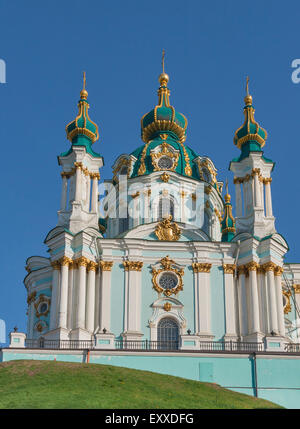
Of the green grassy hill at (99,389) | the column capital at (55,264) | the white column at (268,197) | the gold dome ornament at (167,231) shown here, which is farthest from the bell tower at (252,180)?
the green grassy hill at (99,389)

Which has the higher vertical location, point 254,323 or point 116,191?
point 116,191

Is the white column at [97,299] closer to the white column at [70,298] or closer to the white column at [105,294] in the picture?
the white column at [105,294]

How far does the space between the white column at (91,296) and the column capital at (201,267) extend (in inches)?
177

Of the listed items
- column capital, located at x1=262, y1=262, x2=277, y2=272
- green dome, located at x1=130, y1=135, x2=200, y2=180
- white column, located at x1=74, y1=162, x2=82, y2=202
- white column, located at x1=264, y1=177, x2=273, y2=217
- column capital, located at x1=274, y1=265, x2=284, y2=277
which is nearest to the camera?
column capital, located at x1=262, y1=262, x2=277, y2=272

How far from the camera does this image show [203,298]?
3856 centimetres

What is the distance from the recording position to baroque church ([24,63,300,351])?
1487 inches

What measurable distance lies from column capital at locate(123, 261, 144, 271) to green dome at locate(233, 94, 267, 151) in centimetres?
871

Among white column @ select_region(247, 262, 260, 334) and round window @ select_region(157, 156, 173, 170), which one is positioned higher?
round window @ select_region(157, 156, 173, 170)

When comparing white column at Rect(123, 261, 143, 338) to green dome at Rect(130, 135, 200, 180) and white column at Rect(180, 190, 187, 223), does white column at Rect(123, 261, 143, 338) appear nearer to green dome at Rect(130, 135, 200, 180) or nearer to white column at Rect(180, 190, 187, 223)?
white column at Rect(180, 190, 187, 223)

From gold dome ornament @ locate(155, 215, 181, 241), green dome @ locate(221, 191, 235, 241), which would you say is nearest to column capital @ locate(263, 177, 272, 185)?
gold dome ornament @ locate(155, 215, 181, 241)

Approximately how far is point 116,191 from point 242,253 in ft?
28.1

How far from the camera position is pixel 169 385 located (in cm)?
2847
